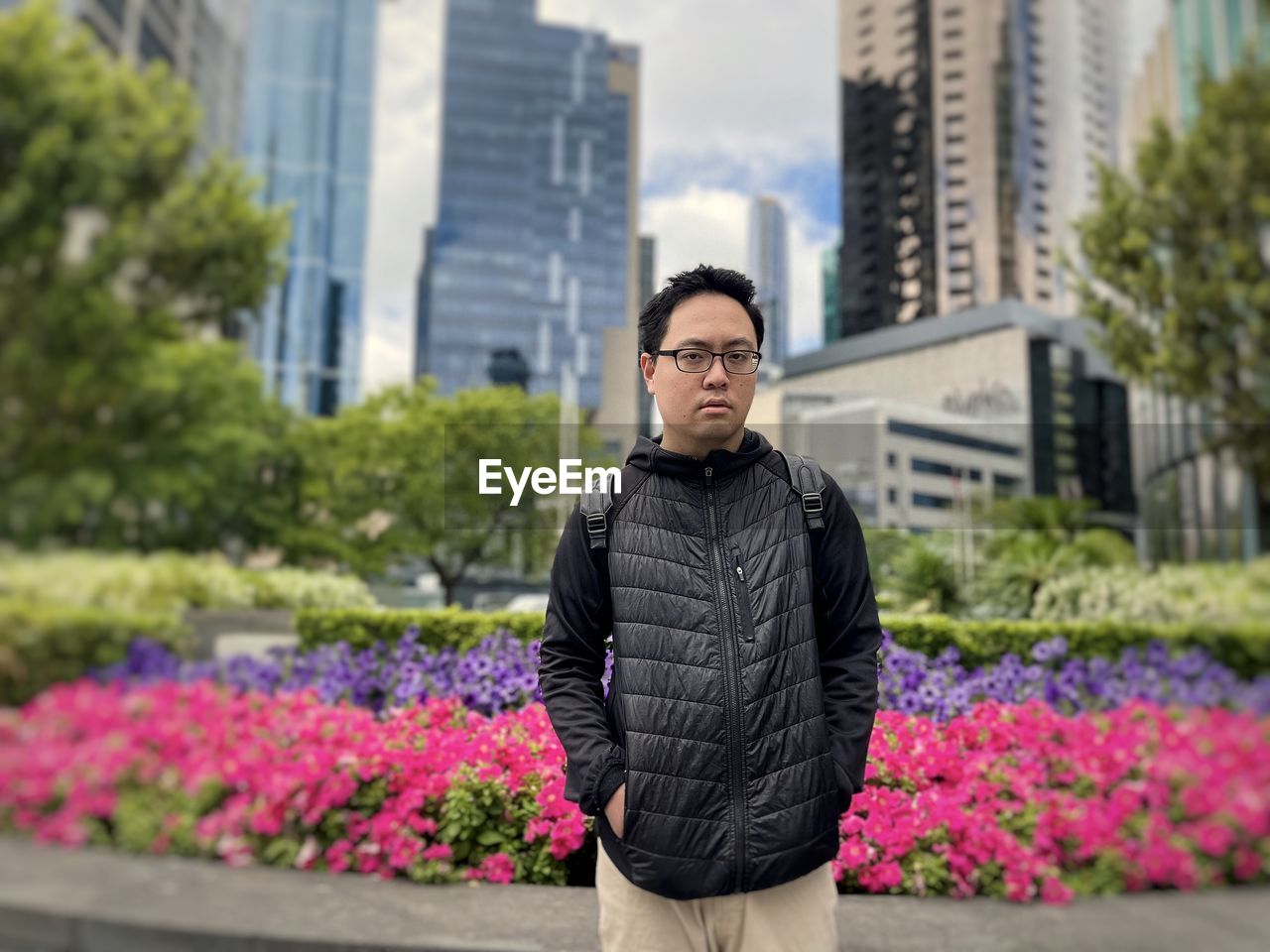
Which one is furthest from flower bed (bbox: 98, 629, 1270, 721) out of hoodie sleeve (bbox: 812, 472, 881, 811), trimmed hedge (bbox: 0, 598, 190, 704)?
hoodie sleeve (bbox: 812, 472, 881, 811)

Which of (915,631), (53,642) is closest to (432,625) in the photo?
(53,642)

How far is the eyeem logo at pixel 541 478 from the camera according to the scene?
3.35 meters

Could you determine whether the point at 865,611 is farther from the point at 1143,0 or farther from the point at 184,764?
the point at 1143,0

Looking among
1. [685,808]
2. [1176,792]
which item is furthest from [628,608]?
[1176,792]

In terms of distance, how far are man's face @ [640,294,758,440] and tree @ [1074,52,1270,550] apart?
279 cm

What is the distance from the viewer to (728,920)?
5.39 ft

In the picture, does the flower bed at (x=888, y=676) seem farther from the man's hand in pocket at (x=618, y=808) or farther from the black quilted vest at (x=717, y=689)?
the man's hand in pocket at (x=618, y=808)

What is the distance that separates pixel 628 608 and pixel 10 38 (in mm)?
2802

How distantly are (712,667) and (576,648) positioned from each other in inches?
11.6

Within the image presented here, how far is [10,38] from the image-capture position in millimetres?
2740

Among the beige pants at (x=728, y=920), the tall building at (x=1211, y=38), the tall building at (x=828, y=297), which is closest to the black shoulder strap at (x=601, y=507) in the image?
the beige pants at (x=728, y=920)

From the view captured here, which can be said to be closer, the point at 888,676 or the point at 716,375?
the point at 716,375

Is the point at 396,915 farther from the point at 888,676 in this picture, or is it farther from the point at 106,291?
the point at 888,676

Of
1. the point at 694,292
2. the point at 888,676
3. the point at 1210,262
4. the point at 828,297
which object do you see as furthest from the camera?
the point at 828,297
